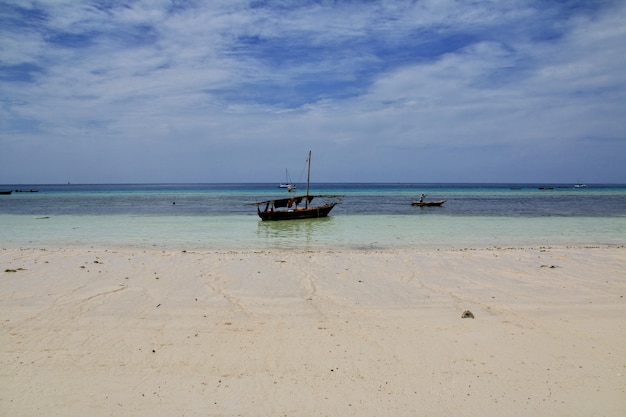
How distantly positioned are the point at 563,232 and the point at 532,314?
15266mm

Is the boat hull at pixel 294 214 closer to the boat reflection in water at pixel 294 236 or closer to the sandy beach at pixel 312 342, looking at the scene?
the boat reflection in water at pixel 294 236

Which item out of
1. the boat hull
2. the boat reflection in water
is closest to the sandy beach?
the boat reflection in water

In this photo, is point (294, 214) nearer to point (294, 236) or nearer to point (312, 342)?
point (294, 236)

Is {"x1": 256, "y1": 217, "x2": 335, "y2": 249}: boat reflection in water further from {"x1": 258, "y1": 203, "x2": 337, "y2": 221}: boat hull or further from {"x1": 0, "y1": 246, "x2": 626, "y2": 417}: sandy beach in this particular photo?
{"x1": 0, "y1": 246, "x2": 626, "y2": 417}: sandy beach

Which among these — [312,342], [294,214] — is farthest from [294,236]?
[312,342]

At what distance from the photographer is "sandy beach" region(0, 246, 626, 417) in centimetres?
435

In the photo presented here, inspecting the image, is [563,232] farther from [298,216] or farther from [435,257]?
[298,216]

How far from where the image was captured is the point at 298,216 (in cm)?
2953

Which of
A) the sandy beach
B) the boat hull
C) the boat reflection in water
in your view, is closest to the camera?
the sandy beach

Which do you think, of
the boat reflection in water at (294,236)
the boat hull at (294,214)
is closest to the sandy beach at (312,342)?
the boat reflection in water at (294,236)

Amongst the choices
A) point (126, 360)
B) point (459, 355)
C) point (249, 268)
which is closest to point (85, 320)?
point (126, 360)

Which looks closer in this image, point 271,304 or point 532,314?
point 532,314

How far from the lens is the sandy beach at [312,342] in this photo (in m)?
4.35

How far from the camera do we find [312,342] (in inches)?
229
